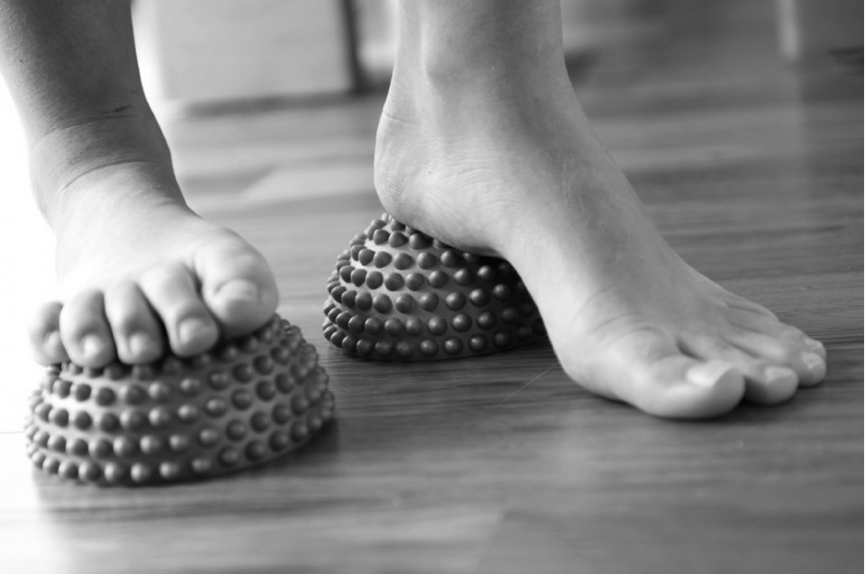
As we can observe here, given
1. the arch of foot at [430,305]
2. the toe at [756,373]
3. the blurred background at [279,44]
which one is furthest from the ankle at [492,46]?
the blurred background at [279,44]

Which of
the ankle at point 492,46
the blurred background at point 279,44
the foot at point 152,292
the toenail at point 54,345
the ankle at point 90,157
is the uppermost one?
the ankle at point 492,46

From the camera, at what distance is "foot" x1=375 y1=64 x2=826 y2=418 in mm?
702

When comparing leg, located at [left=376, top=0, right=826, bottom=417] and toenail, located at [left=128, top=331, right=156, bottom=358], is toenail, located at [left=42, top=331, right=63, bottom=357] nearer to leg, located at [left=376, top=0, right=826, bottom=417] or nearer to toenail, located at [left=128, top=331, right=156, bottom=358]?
toenail, located at [left=128, top=331, right=156, bottom=358]

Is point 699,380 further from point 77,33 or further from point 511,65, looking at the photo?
point 77,33

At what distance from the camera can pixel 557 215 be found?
78 centimetres

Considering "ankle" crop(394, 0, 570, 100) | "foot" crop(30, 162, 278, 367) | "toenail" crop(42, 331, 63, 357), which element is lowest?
"toenail" crop(42, 331, 63, 357)

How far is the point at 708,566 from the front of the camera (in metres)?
0.52

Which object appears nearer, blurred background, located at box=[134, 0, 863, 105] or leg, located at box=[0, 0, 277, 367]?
leg, located at box=[0, 0, 277, 367]

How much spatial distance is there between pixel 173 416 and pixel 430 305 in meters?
0.24

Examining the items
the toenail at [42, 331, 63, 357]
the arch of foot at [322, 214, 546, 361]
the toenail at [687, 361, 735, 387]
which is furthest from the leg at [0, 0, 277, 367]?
the toenail at [687, 361, 735, 387]

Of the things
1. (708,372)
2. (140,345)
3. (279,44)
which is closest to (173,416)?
(140,345)

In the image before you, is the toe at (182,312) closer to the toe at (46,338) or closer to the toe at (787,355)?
the toe at (46,338)

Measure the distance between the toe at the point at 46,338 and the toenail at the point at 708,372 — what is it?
388 mm

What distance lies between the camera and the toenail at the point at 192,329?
0.67m
